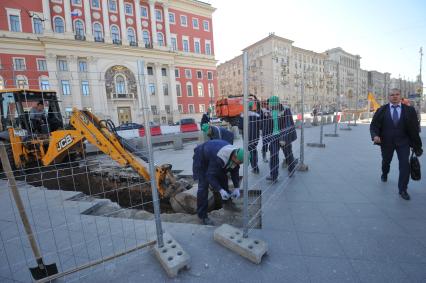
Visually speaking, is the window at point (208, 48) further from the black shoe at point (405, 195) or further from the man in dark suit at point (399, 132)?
the black shoe at point (405, 195)

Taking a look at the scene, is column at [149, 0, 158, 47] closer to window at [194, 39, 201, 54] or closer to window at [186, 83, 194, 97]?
window at [194, 39, 201, 54]

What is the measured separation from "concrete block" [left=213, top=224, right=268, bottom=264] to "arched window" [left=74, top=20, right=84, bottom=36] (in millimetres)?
35640

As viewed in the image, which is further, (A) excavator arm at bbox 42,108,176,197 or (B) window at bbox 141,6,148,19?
(B) window at bbox 141,6,148,19

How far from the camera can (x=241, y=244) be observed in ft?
7.73

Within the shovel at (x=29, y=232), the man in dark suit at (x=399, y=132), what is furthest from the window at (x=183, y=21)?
the shovel at (x=29, y=232)

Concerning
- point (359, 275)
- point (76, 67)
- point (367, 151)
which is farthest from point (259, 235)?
point (76, 67)

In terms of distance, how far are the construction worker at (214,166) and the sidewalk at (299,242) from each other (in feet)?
1.55

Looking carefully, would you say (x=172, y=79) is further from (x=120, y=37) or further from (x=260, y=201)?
(x=260, y=201)

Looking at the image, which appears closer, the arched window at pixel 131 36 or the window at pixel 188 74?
the arched window at pixel 131 36

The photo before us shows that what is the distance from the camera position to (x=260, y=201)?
3.86 m

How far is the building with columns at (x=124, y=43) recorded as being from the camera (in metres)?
25.6

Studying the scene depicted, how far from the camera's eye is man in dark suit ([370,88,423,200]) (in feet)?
11.4

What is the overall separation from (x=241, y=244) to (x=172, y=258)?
0.76 metres

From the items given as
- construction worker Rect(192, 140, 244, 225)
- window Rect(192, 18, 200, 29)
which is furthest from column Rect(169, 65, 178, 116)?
construction worker Rect(192, 140, 244, 225)
